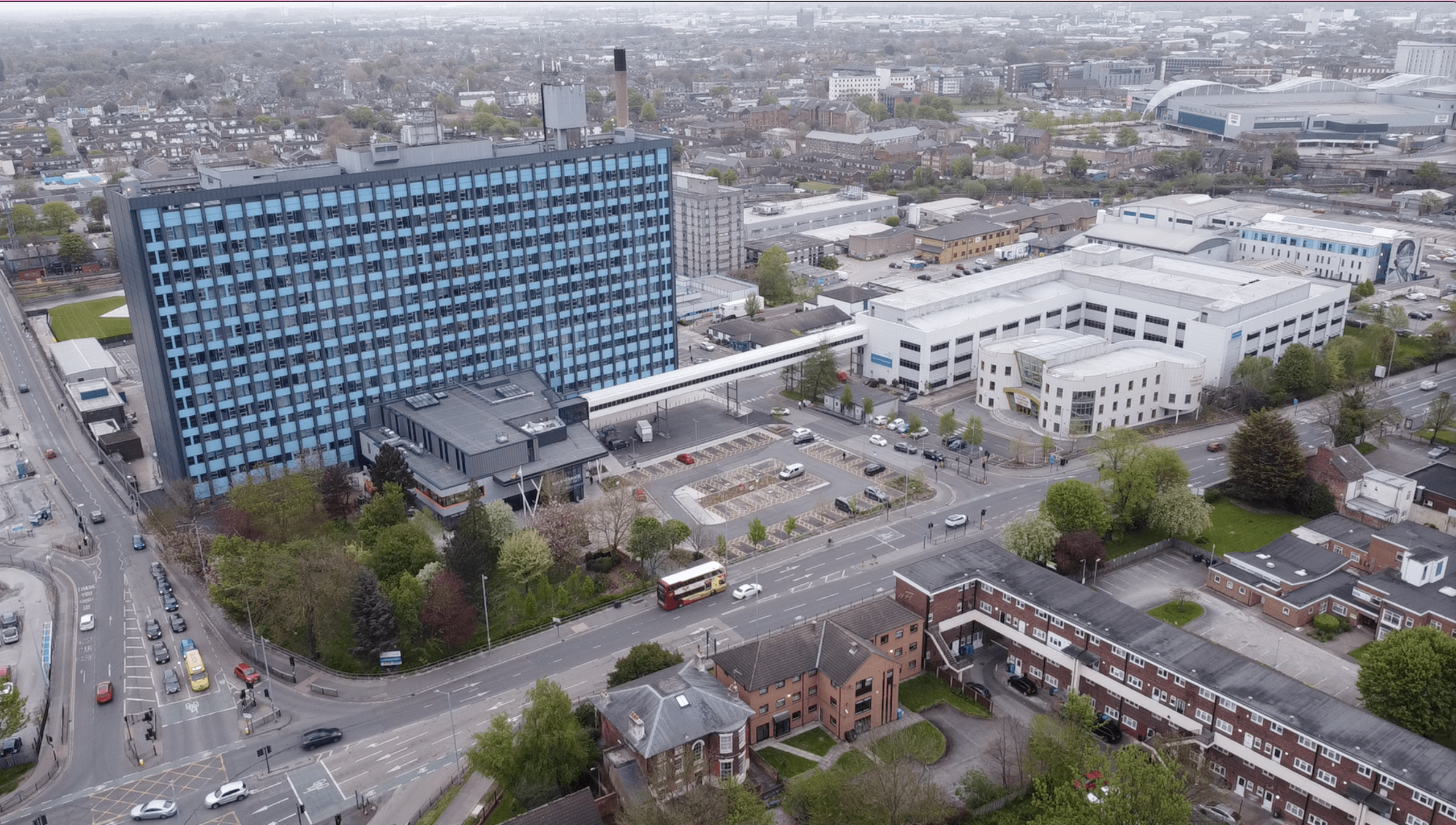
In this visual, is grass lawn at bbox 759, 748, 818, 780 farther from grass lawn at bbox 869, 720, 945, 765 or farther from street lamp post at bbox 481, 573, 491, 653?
street lamp post at bbox 481, 573, 491, 653

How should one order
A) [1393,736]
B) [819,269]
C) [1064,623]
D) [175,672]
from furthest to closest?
[819,269] < [175,672] < [1064,623] < [1393,736]

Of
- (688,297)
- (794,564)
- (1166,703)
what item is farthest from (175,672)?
(688,297)

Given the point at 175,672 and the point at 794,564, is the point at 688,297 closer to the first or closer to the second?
the point at 794,564

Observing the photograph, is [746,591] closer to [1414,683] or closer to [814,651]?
[814,651]

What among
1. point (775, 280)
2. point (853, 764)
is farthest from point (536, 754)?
point (775, 280)

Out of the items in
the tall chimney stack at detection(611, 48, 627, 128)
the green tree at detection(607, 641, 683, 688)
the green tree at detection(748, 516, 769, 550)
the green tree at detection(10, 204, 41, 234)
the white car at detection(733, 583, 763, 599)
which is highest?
the tall chimney stack at detection(611, 48, 627, 128)

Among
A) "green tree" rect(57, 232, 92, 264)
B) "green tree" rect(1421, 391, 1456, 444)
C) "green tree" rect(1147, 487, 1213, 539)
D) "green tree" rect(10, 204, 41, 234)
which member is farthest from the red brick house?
"green tree" rect(10, 204, 41, 234)
